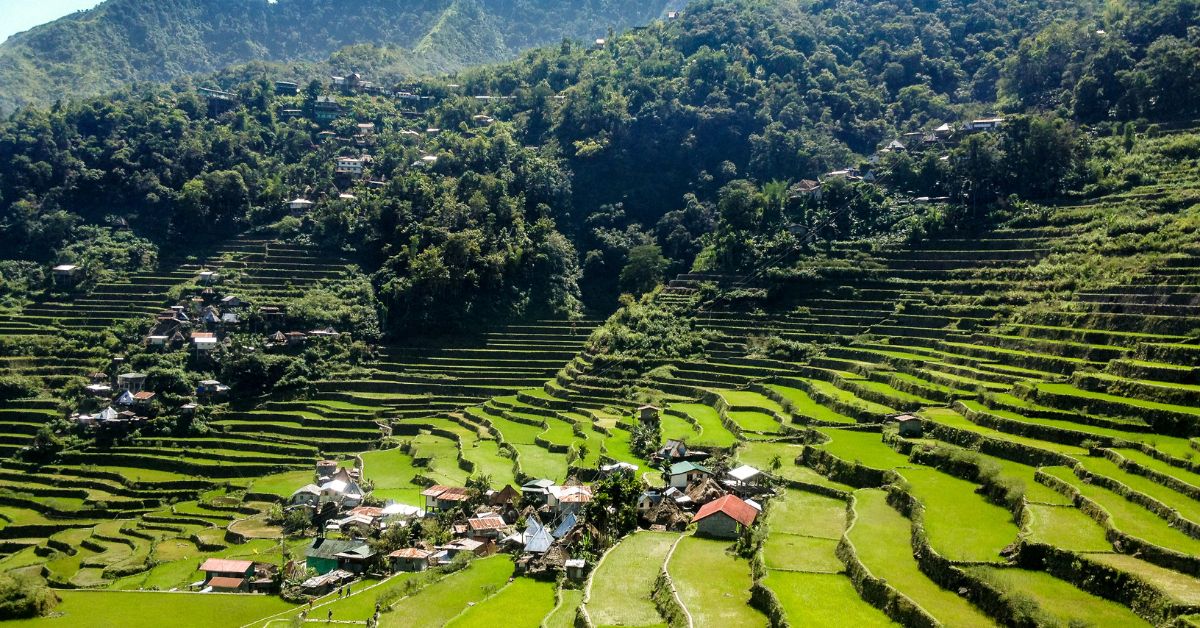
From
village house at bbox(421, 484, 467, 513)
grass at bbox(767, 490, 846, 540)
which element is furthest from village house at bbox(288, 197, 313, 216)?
grass at bbox(767, 490, 846, 540)

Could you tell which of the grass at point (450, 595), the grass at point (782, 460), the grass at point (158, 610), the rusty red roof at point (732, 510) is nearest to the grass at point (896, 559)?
the grass at point (782, 460)

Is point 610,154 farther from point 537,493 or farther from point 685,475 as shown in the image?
point 685,475

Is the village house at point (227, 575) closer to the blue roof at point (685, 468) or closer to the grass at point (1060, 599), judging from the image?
the blue roof at point (685, 468)

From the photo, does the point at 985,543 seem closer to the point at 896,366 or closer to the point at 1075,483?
the point at 1075,483

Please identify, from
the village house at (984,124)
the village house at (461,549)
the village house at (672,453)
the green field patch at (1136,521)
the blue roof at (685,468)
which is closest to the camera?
the green field patch at (1136,521)

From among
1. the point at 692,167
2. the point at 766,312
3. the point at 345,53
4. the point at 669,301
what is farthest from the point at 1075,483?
the point at 345,53
